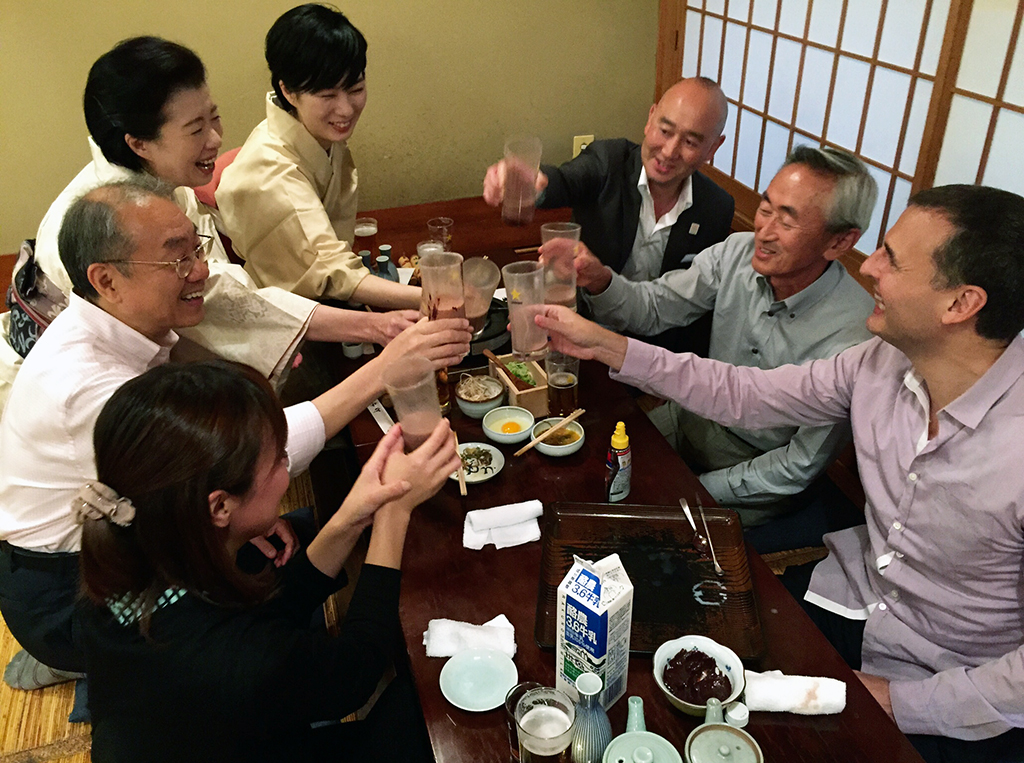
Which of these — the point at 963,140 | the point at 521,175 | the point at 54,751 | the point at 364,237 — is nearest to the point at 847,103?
the point at 963,140

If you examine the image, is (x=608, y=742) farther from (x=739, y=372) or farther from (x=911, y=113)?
(x=911, y=113)

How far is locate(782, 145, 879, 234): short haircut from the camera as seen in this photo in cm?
213

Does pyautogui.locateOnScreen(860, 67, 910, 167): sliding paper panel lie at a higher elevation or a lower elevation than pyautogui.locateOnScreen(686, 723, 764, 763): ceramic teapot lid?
higher

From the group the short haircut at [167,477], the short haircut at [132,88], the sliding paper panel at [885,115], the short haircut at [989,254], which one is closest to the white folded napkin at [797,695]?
the short haircut at [989,254]

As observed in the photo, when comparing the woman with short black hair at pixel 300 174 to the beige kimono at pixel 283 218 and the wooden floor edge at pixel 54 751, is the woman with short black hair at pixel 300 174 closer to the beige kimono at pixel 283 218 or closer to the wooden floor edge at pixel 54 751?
the beige kimono at pixel 283 218

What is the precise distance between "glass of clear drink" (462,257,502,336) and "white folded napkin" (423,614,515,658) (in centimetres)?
100

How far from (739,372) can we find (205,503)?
142cm

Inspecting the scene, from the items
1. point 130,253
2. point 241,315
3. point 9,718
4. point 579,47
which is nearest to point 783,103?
point 579,47

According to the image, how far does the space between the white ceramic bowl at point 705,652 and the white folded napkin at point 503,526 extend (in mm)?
389

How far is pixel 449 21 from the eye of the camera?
4176 millimetres

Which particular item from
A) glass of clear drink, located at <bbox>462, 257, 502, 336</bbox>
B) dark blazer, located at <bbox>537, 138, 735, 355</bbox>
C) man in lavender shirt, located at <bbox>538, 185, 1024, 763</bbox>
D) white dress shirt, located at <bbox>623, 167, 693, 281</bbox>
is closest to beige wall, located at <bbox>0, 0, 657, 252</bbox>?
dark blazer, located at <bbox>537, 138, 735, 355</bbox>

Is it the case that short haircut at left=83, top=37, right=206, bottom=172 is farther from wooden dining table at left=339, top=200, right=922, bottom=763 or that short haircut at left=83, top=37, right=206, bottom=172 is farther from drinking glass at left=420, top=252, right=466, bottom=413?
wooden dining table at left=339, top=200, right=922, bottom=763

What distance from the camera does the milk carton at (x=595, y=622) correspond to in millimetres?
1175

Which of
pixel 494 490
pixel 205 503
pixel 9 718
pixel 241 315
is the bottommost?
pixel 9 718
